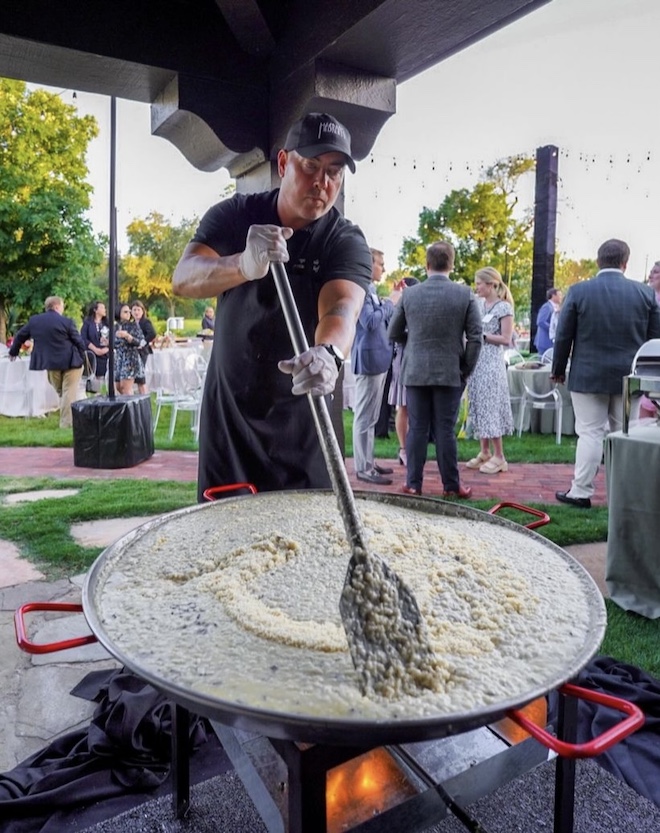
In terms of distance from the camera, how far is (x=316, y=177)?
1.63 m

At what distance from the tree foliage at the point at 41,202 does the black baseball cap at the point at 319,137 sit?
15.0 m

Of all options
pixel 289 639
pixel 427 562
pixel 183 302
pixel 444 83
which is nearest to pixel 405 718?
pixel 289 639

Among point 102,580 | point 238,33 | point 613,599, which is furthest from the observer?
point 613,599

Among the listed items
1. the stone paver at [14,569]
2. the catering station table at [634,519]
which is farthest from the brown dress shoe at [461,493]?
the stone paver at [14,569]

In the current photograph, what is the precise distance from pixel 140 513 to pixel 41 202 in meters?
13.5

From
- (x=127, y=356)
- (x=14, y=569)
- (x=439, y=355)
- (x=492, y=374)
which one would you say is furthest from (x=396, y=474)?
(x=127, y=356)

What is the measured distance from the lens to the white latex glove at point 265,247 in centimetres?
143

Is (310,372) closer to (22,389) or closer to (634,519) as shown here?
(634,519)

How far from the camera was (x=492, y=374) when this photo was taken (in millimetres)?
4793

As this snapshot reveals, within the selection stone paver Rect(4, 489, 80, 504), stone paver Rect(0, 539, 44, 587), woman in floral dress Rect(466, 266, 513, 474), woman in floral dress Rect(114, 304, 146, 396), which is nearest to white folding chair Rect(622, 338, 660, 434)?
woman in floral dress Rect(466, 266, 513, 474)

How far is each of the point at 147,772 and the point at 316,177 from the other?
1.63 meters

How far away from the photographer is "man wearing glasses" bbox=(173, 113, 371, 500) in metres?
1.76

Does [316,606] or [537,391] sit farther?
[537,391]

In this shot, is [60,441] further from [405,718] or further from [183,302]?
[183,302]
